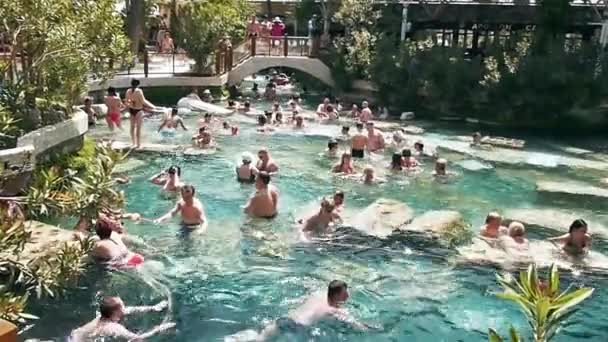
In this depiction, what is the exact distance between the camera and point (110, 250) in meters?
11.1

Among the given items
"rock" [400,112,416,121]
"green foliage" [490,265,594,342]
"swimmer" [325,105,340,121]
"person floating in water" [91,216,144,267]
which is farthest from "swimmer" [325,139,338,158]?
"green foliage" [490,265,594,342]

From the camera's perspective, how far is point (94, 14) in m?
15.5

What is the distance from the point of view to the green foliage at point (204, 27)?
30312mm

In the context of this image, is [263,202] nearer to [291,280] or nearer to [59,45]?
[291,280]

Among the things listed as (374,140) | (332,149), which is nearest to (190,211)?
(332,149)

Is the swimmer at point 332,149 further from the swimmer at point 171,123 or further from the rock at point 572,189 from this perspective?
the rock at point 572,189

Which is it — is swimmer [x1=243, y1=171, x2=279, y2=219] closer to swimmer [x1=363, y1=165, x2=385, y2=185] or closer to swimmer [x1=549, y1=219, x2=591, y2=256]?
swimmer [x1=363, y1=165, x2=385, y2=185]

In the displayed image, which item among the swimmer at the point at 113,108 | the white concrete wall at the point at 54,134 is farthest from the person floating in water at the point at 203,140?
the white concrete wall at the point at 54,134

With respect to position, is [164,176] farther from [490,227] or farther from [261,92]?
[261,92]

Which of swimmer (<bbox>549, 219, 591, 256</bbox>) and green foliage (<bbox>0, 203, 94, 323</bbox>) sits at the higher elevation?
green foliage (<bbox>0, 203, 94, 323</bbox>)

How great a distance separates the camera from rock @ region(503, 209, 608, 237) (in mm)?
15383

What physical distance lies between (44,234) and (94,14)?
5999 mm

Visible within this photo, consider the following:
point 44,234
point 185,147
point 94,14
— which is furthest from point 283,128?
point 44,234

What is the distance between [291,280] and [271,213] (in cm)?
317
